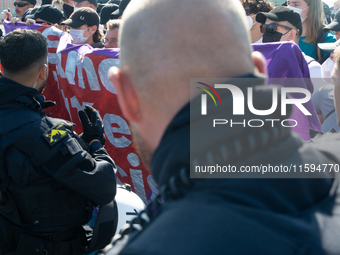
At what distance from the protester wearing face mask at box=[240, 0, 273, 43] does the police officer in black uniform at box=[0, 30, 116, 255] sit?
229 cm

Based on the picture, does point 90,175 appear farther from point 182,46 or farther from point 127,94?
point 182,46

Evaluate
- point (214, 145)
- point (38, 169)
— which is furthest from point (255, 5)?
point (214, 145)

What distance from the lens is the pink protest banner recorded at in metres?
3.19

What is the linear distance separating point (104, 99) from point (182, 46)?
266cm

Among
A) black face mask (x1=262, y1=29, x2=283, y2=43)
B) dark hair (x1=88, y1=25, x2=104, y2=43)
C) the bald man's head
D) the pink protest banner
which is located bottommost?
the pink protest banner

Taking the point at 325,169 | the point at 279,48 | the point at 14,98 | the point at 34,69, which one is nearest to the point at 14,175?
the point at 14,98

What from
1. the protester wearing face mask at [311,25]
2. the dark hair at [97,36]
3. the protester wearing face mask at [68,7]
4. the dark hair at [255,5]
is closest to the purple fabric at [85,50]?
the dark hair at [97,36]

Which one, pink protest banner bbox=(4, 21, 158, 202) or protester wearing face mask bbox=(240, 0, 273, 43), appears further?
protester wearing face mask bbox=(240, 0, 273, 43)

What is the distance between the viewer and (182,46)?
77 cm

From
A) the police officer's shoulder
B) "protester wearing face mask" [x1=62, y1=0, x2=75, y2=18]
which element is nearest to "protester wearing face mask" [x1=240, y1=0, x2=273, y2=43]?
the police officer's shoulder

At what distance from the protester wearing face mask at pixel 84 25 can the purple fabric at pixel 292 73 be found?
10.2 feet

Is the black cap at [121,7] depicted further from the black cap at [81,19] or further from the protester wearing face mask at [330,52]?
the protester wearing face mask at [330,52]

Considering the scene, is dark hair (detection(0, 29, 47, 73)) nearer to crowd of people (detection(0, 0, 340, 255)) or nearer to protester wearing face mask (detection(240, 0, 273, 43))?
crowd of people (detection(0, 0, 340, 255))

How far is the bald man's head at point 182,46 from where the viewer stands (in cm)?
76
